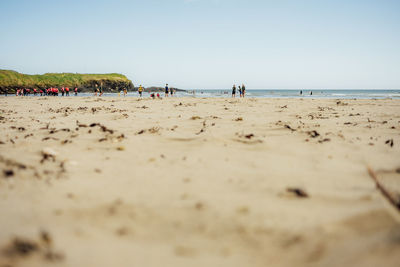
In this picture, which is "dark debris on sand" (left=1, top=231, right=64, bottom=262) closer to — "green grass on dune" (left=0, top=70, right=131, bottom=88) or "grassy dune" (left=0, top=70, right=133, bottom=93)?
"grassy dune" (left=0, top=70, right=133, bottom=93)

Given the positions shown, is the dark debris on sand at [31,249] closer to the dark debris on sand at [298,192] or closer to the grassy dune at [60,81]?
the dark debris on sand at [298,192]

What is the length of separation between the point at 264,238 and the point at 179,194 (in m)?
0.71

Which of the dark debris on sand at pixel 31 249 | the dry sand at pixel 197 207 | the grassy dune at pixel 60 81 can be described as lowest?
the dark debris on sand at pixel 31 249

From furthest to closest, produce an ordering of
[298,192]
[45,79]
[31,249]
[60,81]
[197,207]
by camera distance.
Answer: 1. [60,81]
2. [45,79]
3. [298,192]
4. [197,207]
5. [31,249]

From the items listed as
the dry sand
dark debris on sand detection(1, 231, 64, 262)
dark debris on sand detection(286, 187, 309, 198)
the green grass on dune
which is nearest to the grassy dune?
the green grass on dune

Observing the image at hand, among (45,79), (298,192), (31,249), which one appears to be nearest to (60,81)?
(45,79)

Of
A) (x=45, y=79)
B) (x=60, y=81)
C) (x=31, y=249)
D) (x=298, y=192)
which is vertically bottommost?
(x=31, y=249)

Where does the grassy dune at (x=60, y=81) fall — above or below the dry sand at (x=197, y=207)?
above

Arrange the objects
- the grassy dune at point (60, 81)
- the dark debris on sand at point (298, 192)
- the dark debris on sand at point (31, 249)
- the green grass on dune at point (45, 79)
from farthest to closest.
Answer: the green grass on dune at point (45, 79) → the grassy dune at point (60, 81) → the dark debris on sand at point (298, 192) → the dark debris on sand at point (31, 249)

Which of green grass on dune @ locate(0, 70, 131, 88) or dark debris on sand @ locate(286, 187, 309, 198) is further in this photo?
green grass on dune @ locate(0, 70, 131, 88)

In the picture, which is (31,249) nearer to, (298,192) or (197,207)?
(197,207)

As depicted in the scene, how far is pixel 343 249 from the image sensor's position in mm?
1185

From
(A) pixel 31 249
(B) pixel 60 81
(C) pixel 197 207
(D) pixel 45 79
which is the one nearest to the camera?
(A) pixel 31 249

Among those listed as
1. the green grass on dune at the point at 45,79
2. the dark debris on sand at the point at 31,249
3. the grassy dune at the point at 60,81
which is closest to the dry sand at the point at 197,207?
the dark debris on sand at the point at 31,249
